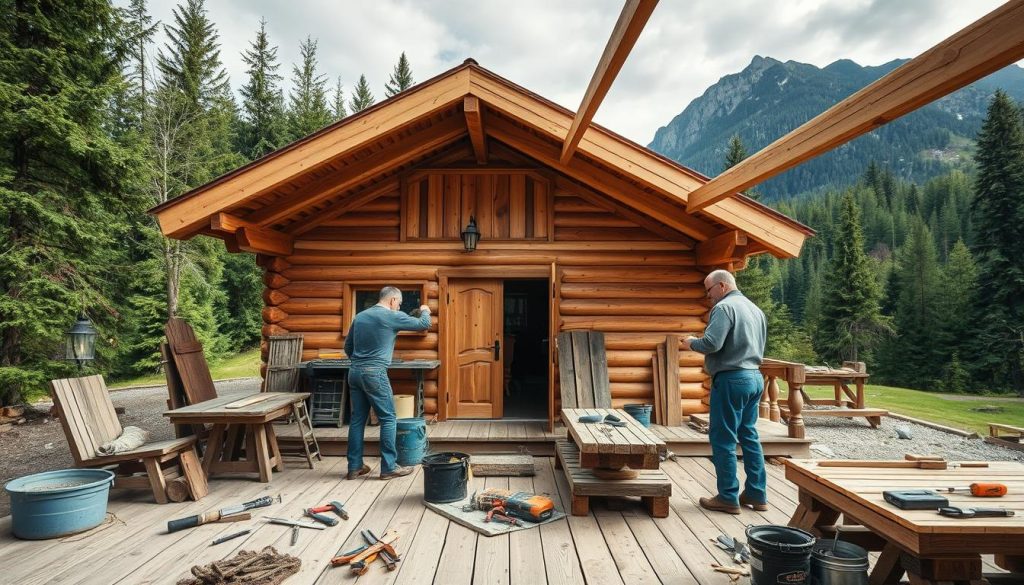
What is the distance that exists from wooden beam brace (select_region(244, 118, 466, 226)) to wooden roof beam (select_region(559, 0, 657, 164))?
270 centimetres

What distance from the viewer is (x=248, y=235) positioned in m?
6.15

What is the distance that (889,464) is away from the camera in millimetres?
3463

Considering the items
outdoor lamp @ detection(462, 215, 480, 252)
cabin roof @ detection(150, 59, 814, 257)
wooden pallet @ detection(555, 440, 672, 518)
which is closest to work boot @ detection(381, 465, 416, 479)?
wooden pallet @ detection(555, 440, 672, 518)

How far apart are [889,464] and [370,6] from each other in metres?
7.49

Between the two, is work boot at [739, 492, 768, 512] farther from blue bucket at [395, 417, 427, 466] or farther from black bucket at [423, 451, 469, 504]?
blue bucket at [395, 417, 427, 466]

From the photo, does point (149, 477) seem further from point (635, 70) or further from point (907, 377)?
point (907, 377)

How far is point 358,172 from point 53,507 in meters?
4.64

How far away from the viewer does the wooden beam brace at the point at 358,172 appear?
21.4 ft

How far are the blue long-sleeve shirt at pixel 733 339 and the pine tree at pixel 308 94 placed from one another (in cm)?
2616

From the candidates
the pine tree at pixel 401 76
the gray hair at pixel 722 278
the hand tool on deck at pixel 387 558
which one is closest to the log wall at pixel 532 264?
the gray hair at pixel 722 278

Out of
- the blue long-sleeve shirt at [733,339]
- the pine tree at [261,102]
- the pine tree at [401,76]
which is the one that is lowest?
the blue long-sleeve shirt at [733,339]

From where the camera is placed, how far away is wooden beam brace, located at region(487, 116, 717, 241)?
22.2 ft

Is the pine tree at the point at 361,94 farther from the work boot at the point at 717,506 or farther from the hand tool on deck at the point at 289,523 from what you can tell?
the work boot at the point at 717,506

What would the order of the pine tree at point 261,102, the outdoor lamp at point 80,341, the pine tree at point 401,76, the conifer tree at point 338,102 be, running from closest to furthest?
the outdoor lamp at point 80,341, the pine tree at point 261,102, the conifer tree at point 338,102, the pine tree at point 401,76
